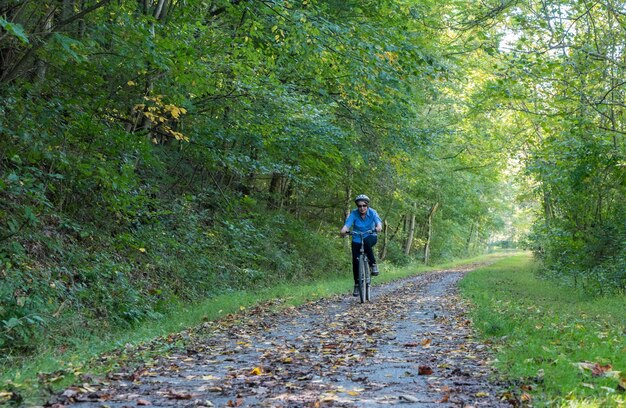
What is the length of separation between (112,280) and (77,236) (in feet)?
4.26

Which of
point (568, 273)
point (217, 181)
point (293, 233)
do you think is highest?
point (217, 181)

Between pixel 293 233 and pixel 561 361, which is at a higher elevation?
pixel 293 233

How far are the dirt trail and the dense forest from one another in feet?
6.77

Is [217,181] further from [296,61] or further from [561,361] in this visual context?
[561,361]

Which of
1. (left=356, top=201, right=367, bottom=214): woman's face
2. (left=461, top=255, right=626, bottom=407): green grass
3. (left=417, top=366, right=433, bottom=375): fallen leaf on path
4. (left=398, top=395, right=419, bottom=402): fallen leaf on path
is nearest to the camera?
(left=461, top=255, right=626, bottom=407): green grass

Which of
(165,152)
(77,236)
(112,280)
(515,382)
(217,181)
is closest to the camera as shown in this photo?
(515,382)

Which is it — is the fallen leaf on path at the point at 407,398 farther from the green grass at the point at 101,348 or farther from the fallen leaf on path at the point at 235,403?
the green grass at the point at 101,348

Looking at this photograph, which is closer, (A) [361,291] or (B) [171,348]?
(B) [171,348]

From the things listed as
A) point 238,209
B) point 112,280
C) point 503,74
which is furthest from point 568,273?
point 112,280

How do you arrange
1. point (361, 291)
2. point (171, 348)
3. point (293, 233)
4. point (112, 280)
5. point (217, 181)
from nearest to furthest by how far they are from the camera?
point (171, 348)
point (112, 280)
point (361, 291)
point (217, 181)
point (293, 233)

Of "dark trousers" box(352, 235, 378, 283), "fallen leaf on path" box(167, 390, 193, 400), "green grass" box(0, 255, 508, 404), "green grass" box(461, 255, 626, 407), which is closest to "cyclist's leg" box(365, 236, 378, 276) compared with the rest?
"dark trousers" box(352, 235, 378, 283)

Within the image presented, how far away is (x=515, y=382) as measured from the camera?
15.8 ft

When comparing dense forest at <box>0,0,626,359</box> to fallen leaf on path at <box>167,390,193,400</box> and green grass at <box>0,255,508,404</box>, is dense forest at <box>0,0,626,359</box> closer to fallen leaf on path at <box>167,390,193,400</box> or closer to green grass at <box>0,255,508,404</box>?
green grass at <box>0,255,508,404</box>

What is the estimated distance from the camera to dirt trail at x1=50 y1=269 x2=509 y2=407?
4.46 meters
